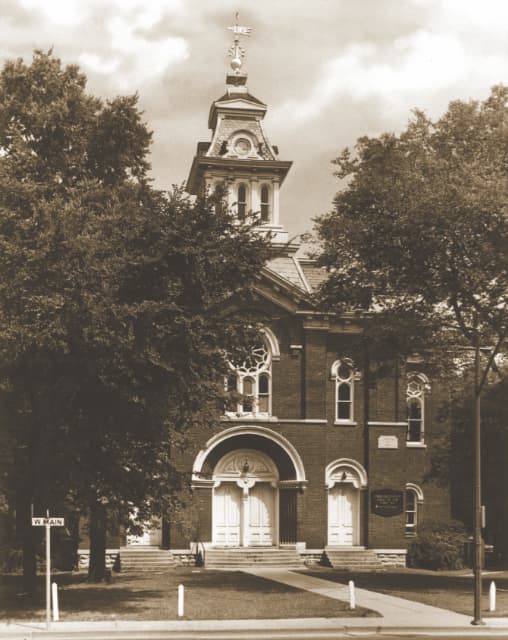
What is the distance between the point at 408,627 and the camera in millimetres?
21406

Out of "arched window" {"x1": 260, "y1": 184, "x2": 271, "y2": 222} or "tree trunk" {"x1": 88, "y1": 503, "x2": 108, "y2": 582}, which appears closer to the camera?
"tree trunk" {"x1": 88, "y1": 503, "x2": 108, "y2": 582}

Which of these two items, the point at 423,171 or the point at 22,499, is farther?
the point at 423,171

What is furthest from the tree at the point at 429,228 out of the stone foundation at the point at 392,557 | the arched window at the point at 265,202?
the arched window at the point at 265,202

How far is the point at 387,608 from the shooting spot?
24469mm

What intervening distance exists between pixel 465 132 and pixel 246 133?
1662 cm

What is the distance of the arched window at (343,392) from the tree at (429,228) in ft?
32.7

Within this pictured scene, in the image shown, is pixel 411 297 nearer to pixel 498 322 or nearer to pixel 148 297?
pixel 498 322

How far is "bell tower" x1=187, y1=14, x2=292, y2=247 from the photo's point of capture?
142ft

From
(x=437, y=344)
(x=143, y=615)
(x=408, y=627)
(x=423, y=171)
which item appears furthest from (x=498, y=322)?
(x=143, y=615)

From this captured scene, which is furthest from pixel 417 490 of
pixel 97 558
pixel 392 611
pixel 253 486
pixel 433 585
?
pixel 392 611

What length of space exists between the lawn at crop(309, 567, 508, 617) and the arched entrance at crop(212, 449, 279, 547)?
2.90 m

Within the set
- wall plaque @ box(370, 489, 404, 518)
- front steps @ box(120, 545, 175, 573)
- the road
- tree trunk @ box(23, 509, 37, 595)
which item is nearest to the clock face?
wall plaque @ box(370, 489, 404, 518)

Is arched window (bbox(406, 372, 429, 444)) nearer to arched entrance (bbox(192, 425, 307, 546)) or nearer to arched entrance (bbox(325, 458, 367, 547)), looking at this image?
arched entrance (bbox(325, 458, 367, 547))

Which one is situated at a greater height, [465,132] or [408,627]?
[465,132]
